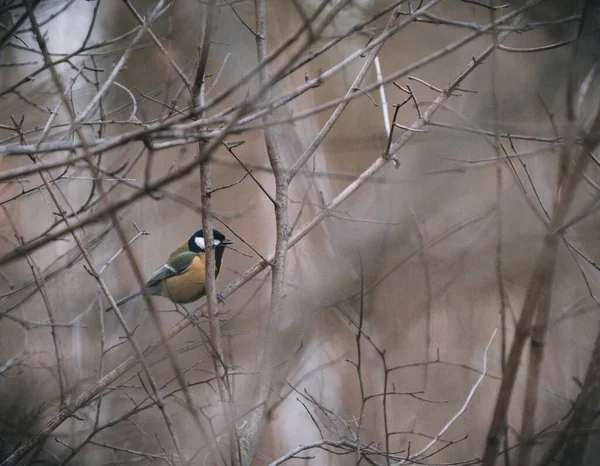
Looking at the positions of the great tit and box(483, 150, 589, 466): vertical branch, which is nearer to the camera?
box(483, 150, 589, 466): vertical branch

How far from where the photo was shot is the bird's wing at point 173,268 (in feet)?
12.6

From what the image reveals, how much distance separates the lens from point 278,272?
196 cm

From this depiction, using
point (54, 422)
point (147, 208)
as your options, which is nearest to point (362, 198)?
point (147, 208)

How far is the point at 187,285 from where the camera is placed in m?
3.71

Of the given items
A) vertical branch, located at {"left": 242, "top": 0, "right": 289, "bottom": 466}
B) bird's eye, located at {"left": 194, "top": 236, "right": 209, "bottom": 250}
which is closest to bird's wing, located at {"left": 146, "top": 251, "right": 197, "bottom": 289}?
bird's eye, located at {"left": 194, "top": 236, "right": 209, "bottom": 250}

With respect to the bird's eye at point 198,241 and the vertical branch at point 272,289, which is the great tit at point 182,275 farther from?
the vertical branch at point 272,289

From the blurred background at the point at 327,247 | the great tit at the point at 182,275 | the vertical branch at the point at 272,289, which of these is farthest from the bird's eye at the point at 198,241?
the vertical branch at the point at 272,289

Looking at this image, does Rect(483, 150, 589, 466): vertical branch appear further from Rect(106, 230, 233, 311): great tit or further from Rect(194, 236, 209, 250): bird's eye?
Rect(194, 236, 209, 250): bird's eye

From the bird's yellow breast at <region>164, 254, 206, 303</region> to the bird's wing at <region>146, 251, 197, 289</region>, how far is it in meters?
0.03

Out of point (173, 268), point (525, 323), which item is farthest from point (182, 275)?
point (525, 323)

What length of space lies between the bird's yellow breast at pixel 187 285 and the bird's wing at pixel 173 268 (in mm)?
27

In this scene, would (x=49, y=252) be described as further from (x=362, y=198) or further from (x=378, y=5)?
(x=378, y=5)

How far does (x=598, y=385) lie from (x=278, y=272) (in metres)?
1.10

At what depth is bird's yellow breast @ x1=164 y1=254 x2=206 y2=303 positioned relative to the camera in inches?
145
